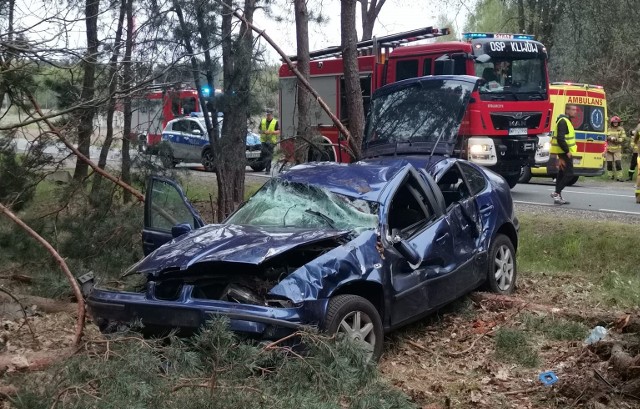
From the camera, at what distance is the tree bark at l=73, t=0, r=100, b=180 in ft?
22.6

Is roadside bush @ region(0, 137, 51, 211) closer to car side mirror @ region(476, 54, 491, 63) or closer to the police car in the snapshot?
the police car

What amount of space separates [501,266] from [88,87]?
4.77m

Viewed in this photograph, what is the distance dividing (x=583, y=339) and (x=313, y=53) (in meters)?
13.3

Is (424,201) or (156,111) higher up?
(156,111)

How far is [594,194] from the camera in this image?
16984 millimetres

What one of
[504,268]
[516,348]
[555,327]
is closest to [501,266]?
[504,268]

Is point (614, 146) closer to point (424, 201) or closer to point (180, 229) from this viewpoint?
point (424, 201)

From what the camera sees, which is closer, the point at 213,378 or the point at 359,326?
the point at 213,378

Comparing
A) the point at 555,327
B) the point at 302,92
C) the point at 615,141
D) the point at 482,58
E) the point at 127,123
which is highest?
the point at 482,58

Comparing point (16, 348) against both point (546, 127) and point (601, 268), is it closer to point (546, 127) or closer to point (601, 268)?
point (601, 268)

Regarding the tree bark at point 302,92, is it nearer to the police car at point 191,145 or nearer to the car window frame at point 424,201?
the police car at point 191,145

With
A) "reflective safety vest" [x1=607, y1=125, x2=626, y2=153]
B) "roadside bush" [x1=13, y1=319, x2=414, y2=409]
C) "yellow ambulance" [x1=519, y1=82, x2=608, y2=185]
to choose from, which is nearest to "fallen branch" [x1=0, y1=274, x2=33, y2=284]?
"roadside bush" [x1=13, y1=319, x2=414, y2=409]

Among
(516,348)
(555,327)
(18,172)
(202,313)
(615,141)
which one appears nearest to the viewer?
(202,313)

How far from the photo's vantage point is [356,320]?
18.0 feet
